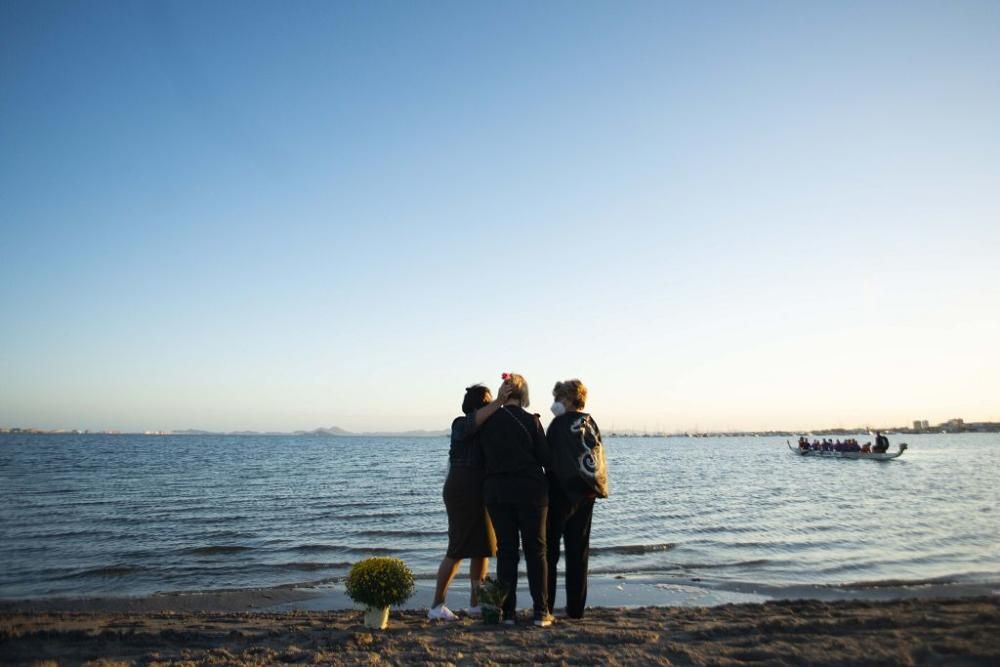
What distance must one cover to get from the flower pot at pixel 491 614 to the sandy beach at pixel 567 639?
0.10 meters

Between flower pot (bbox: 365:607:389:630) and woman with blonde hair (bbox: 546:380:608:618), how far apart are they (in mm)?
1717

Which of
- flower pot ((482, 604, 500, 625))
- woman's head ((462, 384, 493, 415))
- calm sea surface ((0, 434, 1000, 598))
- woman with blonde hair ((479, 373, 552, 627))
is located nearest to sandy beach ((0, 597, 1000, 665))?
flower pot ((482, 604, 500, 625))

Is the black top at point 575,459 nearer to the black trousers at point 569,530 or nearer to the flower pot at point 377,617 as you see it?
the black trousers at point 569,530

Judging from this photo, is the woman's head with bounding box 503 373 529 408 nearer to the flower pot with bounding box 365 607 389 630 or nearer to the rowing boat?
the flower pot with bounding box 365 607 389 630

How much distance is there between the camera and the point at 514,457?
5.69 meters

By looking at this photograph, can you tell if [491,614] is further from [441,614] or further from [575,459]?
[575,459]

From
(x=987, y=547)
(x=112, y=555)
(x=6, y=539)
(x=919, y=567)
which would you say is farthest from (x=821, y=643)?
(x=6, y=539)

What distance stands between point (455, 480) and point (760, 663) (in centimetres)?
309

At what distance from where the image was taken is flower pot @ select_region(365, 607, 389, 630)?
19.7ft

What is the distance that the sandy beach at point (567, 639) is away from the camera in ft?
15.7

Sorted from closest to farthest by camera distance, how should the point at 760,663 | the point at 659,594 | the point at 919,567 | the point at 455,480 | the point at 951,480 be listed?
the point at 760,663
the point at 455,480
the point at 659,594
the point at 919,567
the point at 951,480

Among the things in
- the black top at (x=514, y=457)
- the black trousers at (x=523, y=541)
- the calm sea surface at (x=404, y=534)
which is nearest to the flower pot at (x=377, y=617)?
the black trousers at (x=523, y=541)

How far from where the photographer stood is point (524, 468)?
5684mm

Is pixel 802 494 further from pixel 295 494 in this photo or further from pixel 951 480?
pixel 295 494
